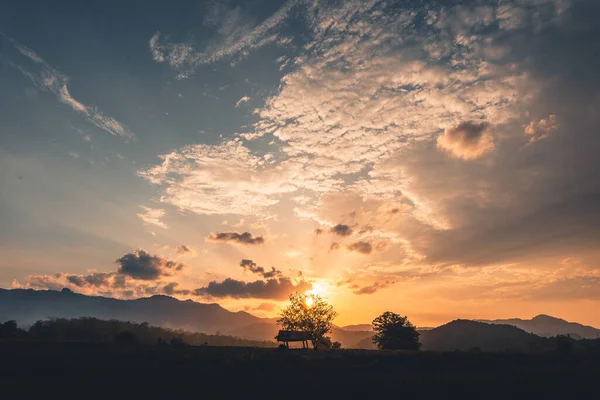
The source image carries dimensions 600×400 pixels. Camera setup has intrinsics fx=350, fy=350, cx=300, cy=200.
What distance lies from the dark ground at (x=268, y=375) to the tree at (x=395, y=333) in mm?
43308

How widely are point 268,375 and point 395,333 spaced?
6781cm

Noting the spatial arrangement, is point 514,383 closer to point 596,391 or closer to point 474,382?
point 474,382

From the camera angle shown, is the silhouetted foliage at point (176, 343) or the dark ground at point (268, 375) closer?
the dark ground at point (268, 375)

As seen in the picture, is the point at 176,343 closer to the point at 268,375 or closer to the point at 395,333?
the point at 268,375

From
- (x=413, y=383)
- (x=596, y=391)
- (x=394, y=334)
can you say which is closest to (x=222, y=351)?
(x=413, y=383)

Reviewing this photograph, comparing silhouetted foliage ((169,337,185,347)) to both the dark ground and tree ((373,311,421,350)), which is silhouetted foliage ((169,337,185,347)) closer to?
the dark ground

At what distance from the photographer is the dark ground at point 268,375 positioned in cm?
3148

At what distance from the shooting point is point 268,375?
38.2m

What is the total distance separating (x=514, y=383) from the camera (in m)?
36.8

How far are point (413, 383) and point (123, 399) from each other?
1083 inches

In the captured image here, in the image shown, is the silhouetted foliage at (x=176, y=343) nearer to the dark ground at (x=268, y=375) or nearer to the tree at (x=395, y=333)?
the dark ground at (x=268, y=375)

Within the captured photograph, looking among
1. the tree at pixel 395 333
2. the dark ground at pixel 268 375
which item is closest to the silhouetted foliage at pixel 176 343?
the dark ground at pixel 268 375

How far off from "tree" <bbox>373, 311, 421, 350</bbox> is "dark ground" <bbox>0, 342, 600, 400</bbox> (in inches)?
1705

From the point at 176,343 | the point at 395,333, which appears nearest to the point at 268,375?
the point at 176,343
